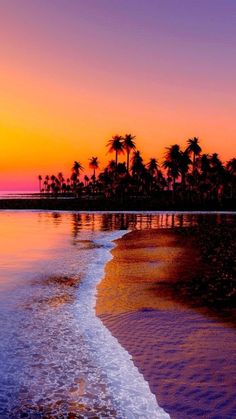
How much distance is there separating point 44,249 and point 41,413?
20.0 metres

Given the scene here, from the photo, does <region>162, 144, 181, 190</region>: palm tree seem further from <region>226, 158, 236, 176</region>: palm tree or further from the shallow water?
the shallow water

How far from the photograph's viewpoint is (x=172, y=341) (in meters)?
9.78

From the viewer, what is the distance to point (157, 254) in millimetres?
23703

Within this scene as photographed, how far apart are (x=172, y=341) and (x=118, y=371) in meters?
1.84

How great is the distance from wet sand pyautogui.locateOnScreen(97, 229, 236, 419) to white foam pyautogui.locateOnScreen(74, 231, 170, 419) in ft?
0.54

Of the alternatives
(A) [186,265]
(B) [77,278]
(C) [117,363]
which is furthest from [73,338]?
(A) [186,265]

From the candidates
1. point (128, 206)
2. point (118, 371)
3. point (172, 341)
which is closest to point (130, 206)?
point (128, 206)

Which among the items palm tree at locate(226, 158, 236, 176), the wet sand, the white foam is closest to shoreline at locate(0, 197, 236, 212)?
palm tree at locate(226, 158, 236, 176)

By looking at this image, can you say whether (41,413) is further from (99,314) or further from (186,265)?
(186,265)

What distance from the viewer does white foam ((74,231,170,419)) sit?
272 inches

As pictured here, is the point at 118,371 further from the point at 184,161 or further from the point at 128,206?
the point at 184,161

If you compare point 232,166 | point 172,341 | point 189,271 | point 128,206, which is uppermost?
point 232,166

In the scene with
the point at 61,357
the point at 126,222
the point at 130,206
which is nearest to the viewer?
the point at 61,357

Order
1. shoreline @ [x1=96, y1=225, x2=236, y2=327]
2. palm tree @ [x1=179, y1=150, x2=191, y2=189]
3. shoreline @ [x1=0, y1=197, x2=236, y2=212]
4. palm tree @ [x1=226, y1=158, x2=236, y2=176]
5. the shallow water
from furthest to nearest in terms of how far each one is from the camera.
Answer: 1. palm tree @ [x1=226, y1=158, x2=236, y2=176]
2. palm tree @ [x1=179, y1=150, x2=191, y2=189]
3. shoreline @ [x1=0, y1=197, x2=236, y2=212]
4. shoreline @ [x1=96, y1=225, x2=236, y2=327]
5. the shallow water
